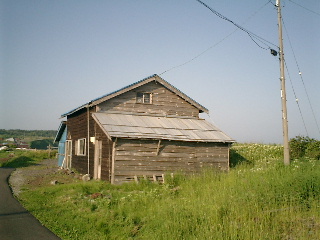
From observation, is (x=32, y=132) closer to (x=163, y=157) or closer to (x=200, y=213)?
(x=163, y=157)

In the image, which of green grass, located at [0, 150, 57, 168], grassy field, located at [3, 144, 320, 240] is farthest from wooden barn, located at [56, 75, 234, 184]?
green grass, located at [0, 150, 57, 168]

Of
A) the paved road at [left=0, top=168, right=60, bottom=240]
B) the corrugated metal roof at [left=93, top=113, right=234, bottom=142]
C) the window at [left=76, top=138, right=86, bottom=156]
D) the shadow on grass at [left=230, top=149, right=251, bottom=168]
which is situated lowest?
the paved road at [left=0, top=168, right=60, bottom=240]

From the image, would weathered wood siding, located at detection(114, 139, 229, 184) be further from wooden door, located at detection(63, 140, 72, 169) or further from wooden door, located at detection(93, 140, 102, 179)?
wooden door, located at detection(63, 140, 72, 169)

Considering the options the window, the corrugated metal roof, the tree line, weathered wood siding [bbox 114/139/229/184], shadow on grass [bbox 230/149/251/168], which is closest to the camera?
A: weathered wood siding [bbox 114/139/229/184]

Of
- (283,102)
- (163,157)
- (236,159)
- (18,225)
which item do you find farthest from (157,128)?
(18,225)

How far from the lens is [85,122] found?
69.9ft

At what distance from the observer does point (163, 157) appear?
58.0 ft

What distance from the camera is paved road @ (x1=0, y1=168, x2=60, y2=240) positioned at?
315 inches

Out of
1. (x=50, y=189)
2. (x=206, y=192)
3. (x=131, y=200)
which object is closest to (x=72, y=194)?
(x=50, y=189)

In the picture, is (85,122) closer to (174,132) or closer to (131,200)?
(174,132)

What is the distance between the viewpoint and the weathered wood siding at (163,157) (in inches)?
656

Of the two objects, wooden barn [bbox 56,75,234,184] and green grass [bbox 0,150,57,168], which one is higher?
wooden barn [bbox 56,75,234,184]

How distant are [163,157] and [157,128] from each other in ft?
6.70

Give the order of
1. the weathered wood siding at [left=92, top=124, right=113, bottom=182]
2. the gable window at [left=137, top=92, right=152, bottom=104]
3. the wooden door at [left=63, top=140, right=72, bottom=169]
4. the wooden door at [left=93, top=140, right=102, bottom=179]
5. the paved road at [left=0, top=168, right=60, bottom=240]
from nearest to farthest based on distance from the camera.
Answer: the paved road at [left=0, top=168, right=60, bottom=240] < the weathered wood siding at [left=92, top=124, right=113, bottom=182] < the wooden door at [left=93, top=140, right=102, bottom=179] < the gable window at [left=137, top=92, right=152, bottom=104] < the wooden door at [left=63, top=140, right=72, bottom=169]
